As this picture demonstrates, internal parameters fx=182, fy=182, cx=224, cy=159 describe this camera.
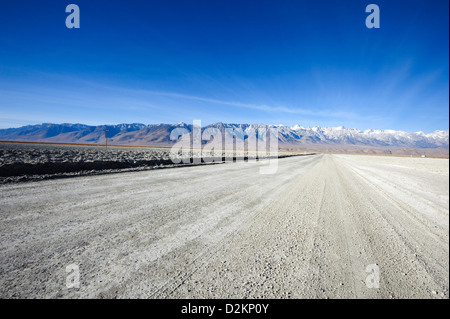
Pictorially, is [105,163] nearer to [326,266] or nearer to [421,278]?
[326,266]

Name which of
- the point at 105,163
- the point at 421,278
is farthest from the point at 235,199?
the point at 105,163

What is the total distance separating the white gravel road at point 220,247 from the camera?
6.71 feet

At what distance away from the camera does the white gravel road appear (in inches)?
80.5

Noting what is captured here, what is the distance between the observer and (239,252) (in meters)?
2.81

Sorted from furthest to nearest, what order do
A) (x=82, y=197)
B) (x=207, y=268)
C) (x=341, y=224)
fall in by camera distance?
(x=82, y=197)
(x=341, y=224)
(x=207, y=268)

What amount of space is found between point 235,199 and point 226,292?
11.9 ft

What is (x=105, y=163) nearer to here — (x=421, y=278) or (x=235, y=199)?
(x=235, y=199)

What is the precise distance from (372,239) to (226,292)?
2937mm

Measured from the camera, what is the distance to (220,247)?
9.64 ft

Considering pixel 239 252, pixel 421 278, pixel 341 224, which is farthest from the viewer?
pixel 341 224
